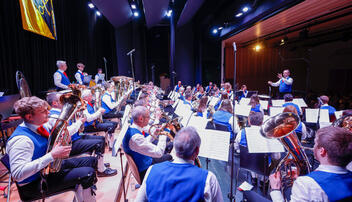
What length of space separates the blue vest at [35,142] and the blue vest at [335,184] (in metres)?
2.38

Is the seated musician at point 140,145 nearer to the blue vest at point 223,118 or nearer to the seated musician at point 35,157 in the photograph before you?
the seated musician at point 35,157

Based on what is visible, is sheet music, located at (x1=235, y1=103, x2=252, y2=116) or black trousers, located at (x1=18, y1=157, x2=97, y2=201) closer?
black trousers, located at (x1=18, y1=157, x2=97, y2=201)

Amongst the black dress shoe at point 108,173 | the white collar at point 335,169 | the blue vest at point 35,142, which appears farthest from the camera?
the black dress shoe at point 108,173

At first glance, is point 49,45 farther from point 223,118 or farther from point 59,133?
point 223,118

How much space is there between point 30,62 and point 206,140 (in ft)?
18.9

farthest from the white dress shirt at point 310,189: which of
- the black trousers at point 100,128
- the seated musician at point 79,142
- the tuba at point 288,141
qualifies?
the black trousers at point 100,128

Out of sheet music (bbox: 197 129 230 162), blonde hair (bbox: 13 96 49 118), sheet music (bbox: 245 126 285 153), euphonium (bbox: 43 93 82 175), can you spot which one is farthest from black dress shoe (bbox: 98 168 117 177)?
sheet music (bbox: 245 126 285 153)

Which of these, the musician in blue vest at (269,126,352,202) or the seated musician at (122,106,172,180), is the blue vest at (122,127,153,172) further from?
the musician in blue vest at (269,126,352,202)

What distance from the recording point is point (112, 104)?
4559 mm

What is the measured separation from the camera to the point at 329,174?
1.15 meters

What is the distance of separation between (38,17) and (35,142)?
4.79 metres

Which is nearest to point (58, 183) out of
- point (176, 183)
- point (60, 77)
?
point (176, 183)

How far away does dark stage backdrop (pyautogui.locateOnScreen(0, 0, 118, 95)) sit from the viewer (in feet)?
13.5

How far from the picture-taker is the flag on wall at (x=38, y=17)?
4.26 metres
